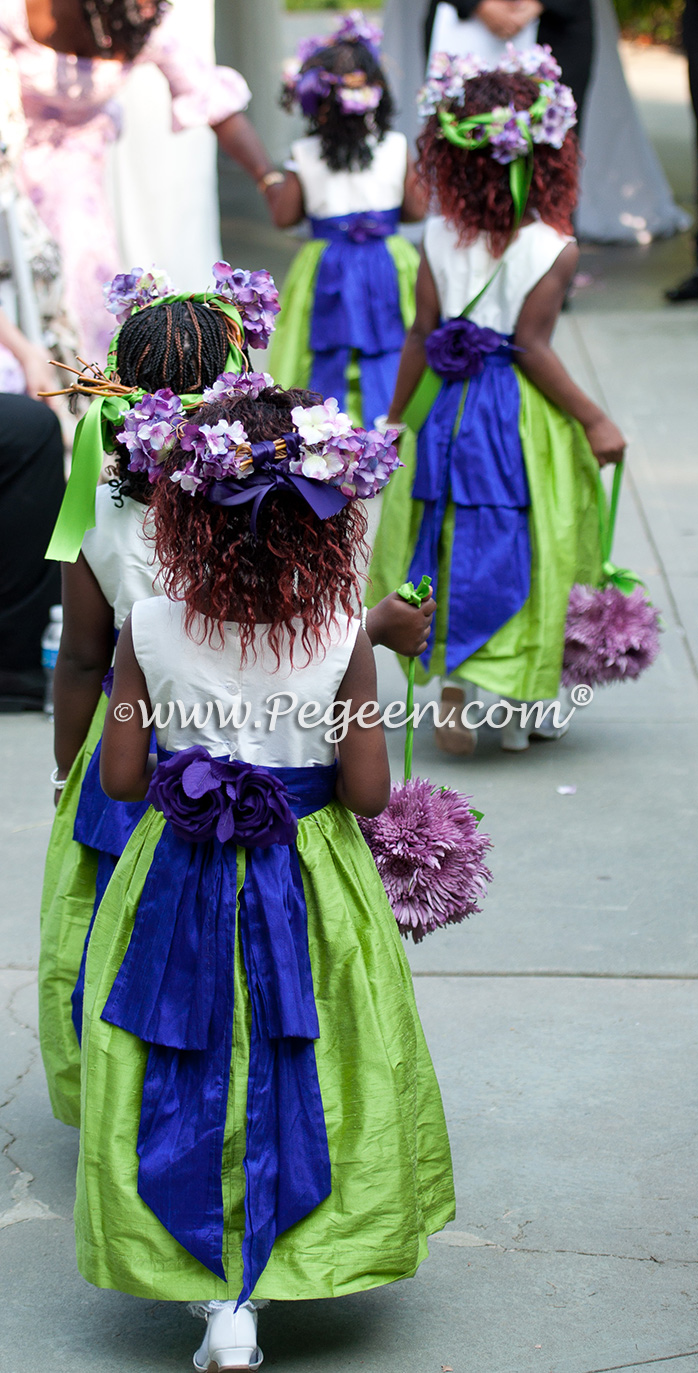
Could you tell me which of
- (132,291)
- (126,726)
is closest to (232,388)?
(126,726)

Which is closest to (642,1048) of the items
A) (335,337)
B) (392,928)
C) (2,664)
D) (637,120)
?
(392,928)

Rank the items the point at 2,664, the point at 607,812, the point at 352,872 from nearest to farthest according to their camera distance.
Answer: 1. the point at 352,872
2. the point at 607,812
3. the point at 2,664

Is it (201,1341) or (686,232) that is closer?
(201,1341)

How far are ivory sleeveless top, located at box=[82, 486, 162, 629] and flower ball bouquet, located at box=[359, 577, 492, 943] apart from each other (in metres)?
0.44

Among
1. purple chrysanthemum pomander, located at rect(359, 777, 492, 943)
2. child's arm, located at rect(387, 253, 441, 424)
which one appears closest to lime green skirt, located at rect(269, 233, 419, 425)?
child's arm, located at rect(387, 253, 441, 424)

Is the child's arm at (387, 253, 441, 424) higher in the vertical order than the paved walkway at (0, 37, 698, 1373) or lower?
higher

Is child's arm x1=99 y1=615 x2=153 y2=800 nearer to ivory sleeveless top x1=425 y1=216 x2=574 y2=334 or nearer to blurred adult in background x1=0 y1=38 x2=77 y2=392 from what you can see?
ivory sleeveless top x1=425 y1=216 x2=574 y2=334

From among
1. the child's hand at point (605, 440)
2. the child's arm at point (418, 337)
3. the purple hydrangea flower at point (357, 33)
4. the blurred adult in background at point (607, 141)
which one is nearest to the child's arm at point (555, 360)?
the child's hand at point (605, 440)

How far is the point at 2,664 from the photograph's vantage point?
519 centimetres

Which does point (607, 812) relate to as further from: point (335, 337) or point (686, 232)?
point (686, 232)

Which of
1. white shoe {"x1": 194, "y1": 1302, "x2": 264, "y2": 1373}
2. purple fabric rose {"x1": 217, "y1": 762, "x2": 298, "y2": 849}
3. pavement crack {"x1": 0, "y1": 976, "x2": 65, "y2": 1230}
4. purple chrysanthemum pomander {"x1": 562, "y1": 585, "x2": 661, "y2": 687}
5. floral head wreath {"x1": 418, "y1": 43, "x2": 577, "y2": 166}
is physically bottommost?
pavement crack {"x1": 0, "y1": 976, "x2": 65, "y2": 1230}

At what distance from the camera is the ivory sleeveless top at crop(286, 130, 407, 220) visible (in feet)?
21.2

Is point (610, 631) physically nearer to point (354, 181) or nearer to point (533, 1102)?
point (533, 1102)

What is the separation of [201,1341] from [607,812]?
222 centimetres
